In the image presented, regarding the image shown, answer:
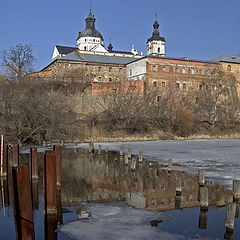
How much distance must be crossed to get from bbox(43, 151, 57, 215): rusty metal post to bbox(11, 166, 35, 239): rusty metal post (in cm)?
156

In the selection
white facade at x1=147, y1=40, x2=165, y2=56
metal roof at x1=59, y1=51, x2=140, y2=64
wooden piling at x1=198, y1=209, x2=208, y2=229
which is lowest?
wooden piling at x1=198, y1=209, x2=208, y2=229

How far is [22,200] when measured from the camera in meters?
5.75

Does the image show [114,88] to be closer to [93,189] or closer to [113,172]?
[113,172]

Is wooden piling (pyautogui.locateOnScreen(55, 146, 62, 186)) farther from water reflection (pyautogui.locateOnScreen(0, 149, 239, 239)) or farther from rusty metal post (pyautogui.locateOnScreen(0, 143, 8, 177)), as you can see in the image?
rusty metal post (pyautogui.locateOnScreen(0, 143, 8, 177))

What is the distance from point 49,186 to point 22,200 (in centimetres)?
171

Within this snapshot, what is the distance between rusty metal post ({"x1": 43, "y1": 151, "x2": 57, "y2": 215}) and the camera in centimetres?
745

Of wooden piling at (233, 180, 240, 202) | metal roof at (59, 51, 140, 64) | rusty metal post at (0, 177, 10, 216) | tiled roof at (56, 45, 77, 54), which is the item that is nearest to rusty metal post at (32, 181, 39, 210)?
rusty metal post at (0, 177, 10, 216)

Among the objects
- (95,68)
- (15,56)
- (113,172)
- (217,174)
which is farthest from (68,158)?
(95,68)

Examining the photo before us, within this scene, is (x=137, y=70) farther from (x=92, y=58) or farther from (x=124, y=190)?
(x=124, y=190)

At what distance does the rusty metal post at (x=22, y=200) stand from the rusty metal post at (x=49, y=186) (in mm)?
1561

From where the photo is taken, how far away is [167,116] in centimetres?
4125

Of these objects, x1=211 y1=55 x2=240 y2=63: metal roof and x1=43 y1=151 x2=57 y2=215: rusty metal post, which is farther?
x1=211 y1=55 x2=240 y2=63: metal roof

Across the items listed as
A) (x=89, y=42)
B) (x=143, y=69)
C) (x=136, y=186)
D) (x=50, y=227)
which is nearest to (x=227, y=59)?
(x=143, y=69)

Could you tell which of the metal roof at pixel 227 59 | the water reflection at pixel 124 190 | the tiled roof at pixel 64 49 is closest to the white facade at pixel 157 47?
the tiled roof at pixel 64 49
